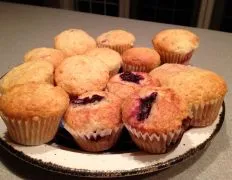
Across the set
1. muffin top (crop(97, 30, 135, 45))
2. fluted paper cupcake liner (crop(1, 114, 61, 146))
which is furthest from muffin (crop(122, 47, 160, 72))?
fluted paper cupcake liner (crop(1, 114, 61, 146))

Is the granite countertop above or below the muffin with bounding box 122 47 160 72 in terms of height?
below

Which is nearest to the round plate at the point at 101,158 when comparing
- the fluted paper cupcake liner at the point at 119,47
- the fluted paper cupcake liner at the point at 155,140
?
the fluted paper cupcake liner at the point at 155,140

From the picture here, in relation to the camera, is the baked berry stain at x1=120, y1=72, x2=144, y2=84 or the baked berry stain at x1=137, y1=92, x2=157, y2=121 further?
the baked berry stain at x1=120, y1=72, x2=144, y2=84

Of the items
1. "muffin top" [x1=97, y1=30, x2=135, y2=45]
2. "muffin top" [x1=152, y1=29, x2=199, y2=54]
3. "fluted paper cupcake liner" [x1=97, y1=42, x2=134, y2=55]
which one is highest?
"muffin top" [x1=152, y1=29, x2=199, y2=54]

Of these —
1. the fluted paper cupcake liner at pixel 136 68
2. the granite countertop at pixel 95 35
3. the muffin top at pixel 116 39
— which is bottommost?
the granite countertop at pixel 95 35

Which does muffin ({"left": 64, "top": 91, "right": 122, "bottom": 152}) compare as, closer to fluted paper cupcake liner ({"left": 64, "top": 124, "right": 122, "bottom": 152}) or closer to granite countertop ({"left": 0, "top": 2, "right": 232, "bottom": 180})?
fluted paper cupcake liner ({"left": 64, "top": 124, "right": 122, "bottom": 152})

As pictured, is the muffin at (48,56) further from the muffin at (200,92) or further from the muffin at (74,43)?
the muffin at (200,92)
